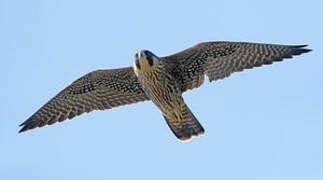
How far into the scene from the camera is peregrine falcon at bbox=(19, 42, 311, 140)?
12.1 metres

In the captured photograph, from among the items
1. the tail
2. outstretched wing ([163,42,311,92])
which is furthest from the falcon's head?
the tail

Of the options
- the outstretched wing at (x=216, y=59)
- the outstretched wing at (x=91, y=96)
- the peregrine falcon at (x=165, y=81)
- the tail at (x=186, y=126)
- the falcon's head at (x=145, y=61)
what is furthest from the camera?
the outstretched wing at (x=91, y=96)

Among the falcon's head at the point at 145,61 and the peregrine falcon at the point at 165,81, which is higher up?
the falcon's head at the point at 145,61

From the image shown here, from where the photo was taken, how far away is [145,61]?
11.8 metres

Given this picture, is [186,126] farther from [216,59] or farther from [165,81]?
[216,59]

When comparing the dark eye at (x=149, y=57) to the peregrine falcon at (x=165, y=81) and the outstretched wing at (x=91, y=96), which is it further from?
the outstretched wing at (x=91, y=96)

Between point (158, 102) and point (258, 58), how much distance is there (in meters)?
1.93

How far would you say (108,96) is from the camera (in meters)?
13.0

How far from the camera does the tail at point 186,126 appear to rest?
1239cm

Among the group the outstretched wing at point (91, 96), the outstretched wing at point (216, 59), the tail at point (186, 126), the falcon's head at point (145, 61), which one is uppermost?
the falcon's head at point (145, 61)

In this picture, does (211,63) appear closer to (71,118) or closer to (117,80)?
(117,80)

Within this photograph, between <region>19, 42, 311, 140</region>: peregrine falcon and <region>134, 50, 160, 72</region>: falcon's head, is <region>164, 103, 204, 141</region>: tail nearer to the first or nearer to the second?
<region>19, 42, 311, 140</region>: peregrine falcon

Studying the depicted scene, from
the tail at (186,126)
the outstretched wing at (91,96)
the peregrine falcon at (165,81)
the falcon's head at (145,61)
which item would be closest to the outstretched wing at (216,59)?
the peregrine falcon at (165,81)

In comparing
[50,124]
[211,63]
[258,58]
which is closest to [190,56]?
[211,63]
